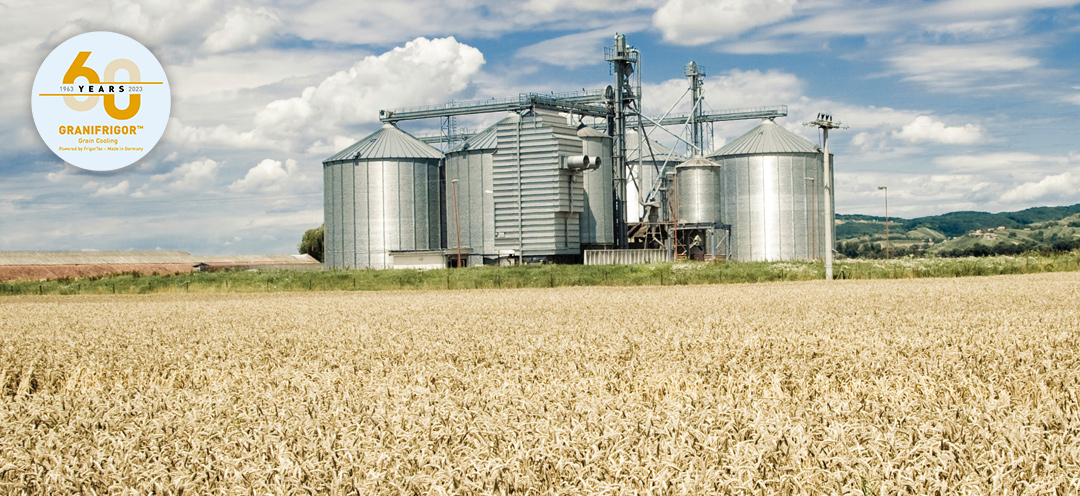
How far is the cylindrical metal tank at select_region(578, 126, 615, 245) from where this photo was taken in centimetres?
7506

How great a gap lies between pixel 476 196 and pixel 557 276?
2548cm

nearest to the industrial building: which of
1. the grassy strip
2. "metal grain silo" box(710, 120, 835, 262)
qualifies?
"metal grain silo" box(710, 120, 835, 262)

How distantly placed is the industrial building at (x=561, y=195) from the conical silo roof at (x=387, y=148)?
0.51 ft

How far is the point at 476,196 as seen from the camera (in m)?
77.1

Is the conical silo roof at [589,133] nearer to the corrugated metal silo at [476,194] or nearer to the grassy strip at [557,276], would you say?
the corrugated metal silo at [476,194]

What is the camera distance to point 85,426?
762cm

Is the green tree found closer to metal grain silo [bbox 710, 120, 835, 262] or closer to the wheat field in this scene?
metal grain silo [bbox 710, 120, 835, 262]

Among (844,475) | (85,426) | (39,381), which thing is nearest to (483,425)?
(844,475)

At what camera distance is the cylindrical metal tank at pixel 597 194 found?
75062 mm

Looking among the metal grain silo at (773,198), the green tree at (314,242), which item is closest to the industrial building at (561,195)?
the metal grain silo at (773,198)

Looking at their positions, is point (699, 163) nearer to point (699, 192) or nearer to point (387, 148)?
point (699, 192)

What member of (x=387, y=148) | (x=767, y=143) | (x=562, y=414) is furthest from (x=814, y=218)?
(x=562, y=414)

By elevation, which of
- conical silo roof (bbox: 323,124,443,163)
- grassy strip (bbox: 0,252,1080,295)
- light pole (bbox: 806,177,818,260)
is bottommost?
grassy strip (bbox: 0,252,1080,295)

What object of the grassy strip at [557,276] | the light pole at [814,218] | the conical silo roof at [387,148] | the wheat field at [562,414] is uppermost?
the conical silo roof at [387,148]
